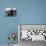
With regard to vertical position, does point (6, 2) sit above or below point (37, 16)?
above

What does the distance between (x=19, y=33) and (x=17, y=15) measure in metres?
0.41

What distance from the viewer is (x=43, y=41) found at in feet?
8.75

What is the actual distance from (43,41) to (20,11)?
82 cm

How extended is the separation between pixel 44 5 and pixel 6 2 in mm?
848

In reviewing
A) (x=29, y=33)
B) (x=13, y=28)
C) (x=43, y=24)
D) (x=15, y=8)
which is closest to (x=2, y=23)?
(x=13, y=28)

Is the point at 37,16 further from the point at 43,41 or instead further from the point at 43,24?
the point at 43,41

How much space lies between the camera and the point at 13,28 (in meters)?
2.78

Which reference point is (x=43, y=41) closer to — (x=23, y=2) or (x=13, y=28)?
(x=13, y=28)

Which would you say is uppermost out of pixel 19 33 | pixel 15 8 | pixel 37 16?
pixel 15 8

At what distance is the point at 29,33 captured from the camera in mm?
2688

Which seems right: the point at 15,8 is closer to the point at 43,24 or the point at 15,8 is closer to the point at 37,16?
the point at 37,16

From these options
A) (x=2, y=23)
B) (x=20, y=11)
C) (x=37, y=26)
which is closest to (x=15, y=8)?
(x=20, y=11)

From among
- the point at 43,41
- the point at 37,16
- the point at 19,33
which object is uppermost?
the point at 37,16

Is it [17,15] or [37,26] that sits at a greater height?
[17,15]
